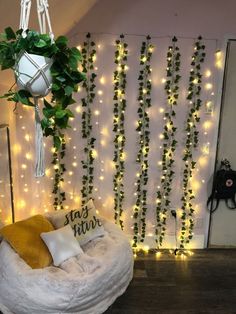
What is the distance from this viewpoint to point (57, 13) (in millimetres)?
1989

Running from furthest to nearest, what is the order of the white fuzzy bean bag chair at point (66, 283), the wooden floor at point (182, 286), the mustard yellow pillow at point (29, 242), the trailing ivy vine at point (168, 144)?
the trailing ivy vine at point (168, 144) < the wooden floor at point (182, 286) < the mustard yellow pillow at point (29, 242) < the white fuzzy bean bag chair at point (66, 283)

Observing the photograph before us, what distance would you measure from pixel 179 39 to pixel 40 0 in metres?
1.90

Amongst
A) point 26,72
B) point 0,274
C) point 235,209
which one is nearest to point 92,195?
point 0,274

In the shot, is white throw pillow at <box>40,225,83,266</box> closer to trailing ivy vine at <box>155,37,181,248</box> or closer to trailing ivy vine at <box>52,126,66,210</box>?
trailing ivy vine at <box>52,126,66,210</box>

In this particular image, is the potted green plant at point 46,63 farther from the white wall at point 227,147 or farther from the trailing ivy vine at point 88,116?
the white wall at point 227,147

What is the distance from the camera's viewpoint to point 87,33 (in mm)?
2543

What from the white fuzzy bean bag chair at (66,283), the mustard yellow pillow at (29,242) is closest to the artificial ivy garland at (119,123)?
the white fuzzy bean bag chair at (66,283)

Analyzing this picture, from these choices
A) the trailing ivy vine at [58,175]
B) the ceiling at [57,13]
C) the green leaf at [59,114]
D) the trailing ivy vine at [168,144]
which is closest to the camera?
the green leaf at [59,114]

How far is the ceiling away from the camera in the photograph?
1.47 meters

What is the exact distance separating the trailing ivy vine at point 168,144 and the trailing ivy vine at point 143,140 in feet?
0.51

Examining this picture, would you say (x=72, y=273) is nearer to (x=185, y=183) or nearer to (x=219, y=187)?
(x=185, y=183)

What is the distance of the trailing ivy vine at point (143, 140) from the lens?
262 centimetres

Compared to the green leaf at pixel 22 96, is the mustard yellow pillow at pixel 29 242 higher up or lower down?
lower down

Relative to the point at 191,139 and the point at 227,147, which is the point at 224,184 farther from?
the point at 191,139
